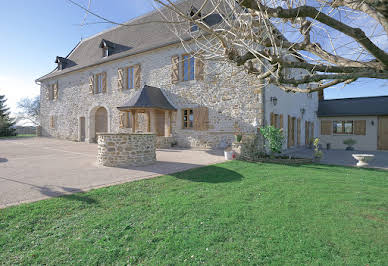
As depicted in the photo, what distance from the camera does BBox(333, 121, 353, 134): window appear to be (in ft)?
53.0

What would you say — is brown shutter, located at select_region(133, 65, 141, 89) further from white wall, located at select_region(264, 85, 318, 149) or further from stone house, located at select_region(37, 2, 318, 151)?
white wall, located at select_region(264, 85, 318, 149)

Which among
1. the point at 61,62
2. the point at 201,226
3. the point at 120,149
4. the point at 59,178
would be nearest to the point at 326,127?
the point at 120,149

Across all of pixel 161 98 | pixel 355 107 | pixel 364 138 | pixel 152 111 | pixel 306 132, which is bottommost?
pixel 364 138

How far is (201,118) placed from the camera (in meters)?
11.7

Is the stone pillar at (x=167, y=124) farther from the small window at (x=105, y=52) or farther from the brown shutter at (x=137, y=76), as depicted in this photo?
the small window at (x=105, y=52)

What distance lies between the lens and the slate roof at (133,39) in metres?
13.3

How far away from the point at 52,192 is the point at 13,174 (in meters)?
2.37

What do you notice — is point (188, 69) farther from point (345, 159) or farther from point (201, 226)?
point (201, 226)

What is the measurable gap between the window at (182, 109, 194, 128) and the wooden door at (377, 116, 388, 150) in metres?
13.0

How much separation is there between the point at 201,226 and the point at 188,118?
9.60 metres

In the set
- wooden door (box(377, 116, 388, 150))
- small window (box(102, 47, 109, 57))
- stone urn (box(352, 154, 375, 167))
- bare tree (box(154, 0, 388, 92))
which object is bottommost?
stone urn (box(352, 154, 375, 167))

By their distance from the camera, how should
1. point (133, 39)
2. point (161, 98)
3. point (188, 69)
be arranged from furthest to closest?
point (133, 39)
point (161, 98)
point (188, 69)

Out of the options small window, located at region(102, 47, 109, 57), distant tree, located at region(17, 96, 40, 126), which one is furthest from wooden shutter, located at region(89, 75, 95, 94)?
distant tree, located at region(17, 96, 40, 126)

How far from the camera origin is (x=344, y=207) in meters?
3.87
